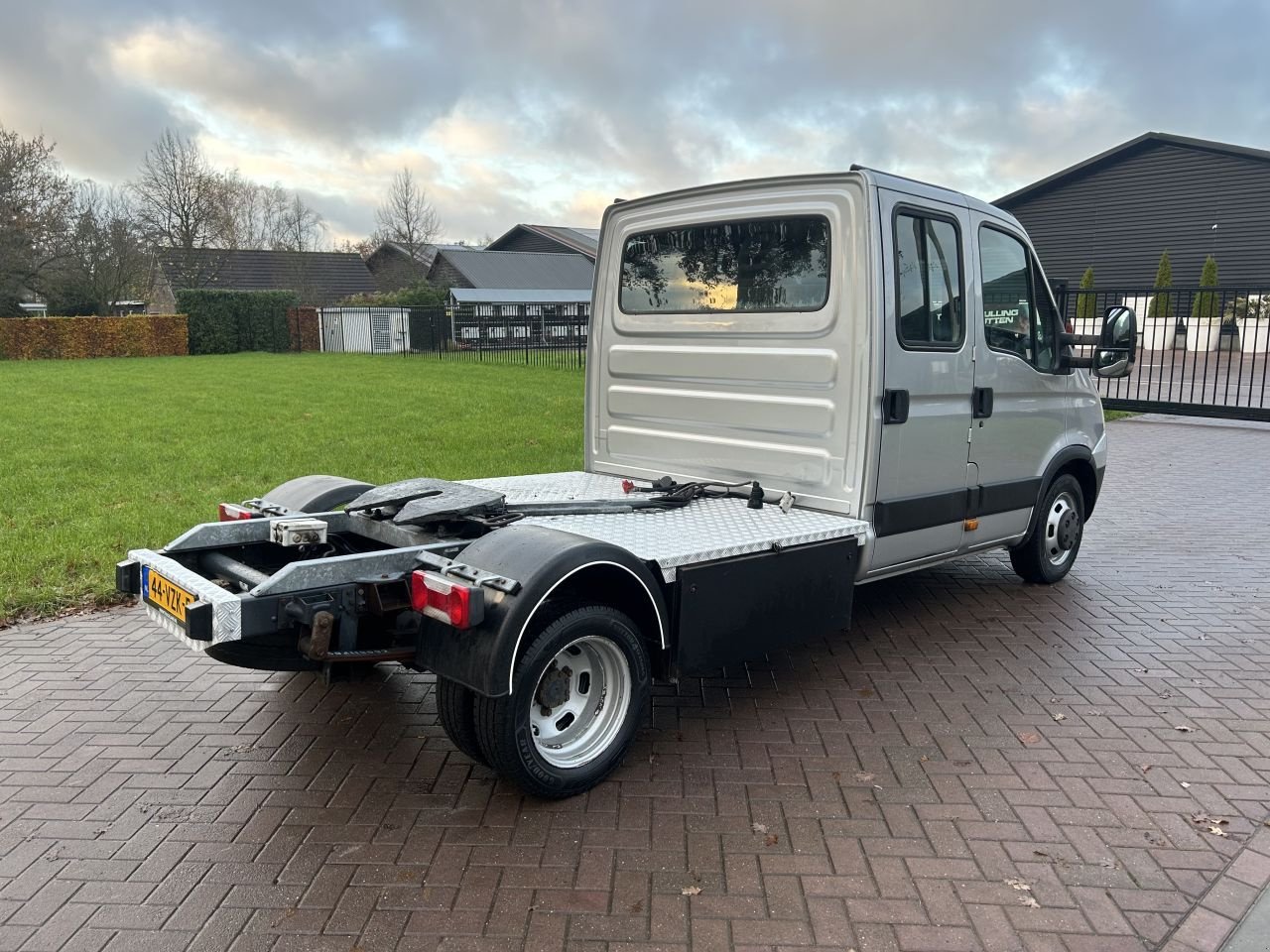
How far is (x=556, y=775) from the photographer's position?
3459 mm

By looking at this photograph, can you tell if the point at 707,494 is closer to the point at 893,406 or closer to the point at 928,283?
the point at 893,406

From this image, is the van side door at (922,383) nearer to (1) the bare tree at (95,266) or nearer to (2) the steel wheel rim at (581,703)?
(2) the steel wheel rim at (581,703)

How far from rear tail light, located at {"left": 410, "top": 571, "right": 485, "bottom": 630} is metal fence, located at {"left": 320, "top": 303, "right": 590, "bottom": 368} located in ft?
72.0

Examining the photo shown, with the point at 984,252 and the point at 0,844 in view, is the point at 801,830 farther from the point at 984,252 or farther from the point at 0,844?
the point at 984,252

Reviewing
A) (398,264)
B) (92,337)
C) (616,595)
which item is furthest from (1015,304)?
(398,264)

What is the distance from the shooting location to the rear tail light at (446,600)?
3066 millimetres

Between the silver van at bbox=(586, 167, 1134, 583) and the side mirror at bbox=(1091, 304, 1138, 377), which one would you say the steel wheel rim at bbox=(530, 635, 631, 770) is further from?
the side mirror at bbox=(1091, 304, 1138, 377)

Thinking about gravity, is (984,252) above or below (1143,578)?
above

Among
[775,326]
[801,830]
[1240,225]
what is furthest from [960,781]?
[1240,225]

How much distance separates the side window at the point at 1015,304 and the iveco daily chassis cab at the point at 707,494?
0.02m

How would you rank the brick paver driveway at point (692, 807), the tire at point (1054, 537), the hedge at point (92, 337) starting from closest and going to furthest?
the brick paver driveway at point (692, 807) < the tire at point (1054, 537) < the hedge at point (92, 337)

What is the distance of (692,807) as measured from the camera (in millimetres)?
3480

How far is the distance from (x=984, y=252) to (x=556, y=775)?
3.78 meters

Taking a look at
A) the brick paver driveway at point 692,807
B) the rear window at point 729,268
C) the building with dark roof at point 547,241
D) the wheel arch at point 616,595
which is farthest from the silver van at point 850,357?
the building with dark roof at point 547,241
